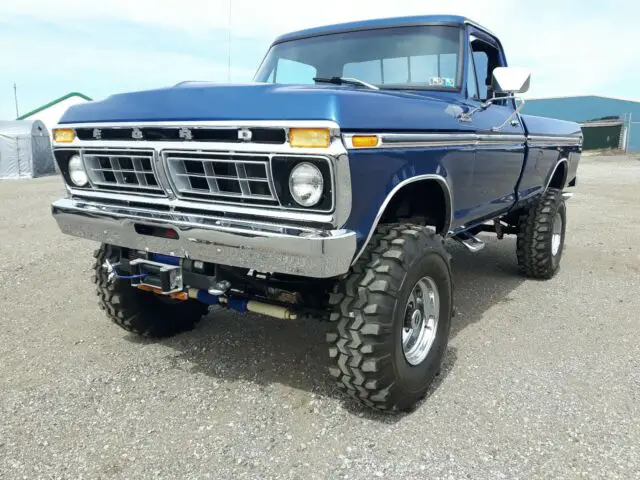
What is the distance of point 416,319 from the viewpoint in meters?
3.21

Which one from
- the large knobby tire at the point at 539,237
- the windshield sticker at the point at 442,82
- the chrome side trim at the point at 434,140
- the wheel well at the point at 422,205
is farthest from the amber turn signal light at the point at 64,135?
the large knobby tire at the point at 539,237

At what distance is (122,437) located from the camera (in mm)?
2797

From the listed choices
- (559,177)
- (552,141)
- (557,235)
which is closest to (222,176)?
(552,141)

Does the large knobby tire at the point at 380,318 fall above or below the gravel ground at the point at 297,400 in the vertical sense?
above

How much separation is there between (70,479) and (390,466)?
4.65 feet

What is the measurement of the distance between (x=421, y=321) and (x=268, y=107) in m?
1.53

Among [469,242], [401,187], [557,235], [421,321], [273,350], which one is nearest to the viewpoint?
[401,187]

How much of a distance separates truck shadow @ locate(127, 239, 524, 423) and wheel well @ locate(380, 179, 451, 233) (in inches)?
A: 37.4

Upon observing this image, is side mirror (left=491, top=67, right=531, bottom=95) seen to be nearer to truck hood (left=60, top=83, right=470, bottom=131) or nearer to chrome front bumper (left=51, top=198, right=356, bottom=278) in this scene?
truck hood (left=60, top=83, right=470, bottom=131)

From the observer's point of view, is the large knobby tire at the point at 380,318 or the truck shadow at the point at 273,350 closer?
the large knobby tire at the point at 380,318

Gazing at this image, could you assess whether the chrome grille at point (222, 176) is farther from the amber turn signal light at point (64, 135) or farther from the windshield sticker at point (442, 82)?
the windshield sticker at point (442, 82)

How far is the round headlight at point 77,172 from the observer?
3371mm

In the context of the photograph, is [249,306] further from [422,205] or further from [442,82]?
[442,82]

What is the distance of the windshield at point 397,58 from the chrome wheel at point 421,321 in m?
1.43
